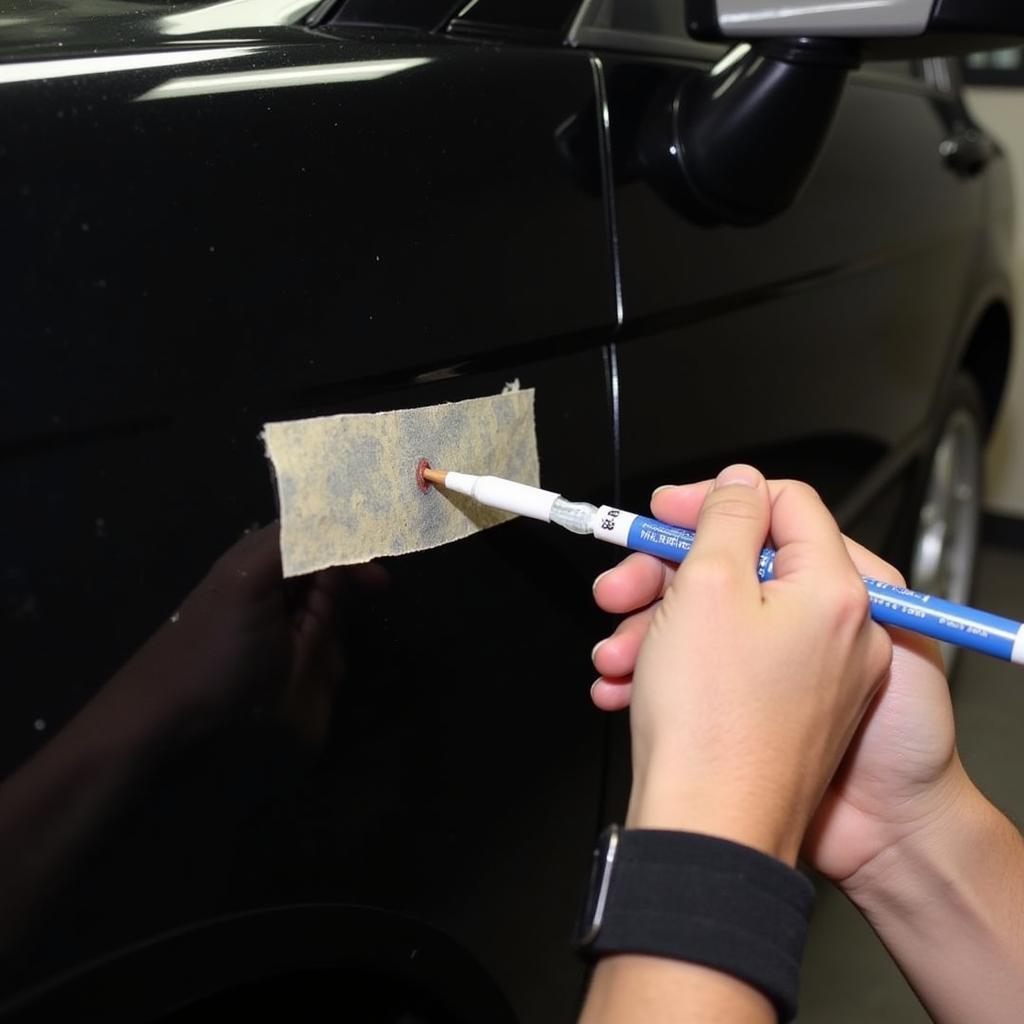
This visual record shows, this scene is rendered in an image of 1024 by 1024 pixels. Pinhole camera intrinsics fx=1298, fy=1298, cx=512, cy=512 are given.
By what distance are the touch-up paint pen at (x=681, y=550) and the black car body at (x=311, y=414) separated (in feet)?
0.20

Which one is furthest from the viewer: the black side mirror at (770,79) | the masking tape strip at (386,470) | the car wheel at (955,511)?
the car wheel at (955,511)

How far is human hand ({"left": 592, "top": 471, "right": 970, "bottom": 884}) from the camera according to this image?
82 cm

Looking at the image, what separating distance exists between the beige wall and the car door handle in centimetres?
125

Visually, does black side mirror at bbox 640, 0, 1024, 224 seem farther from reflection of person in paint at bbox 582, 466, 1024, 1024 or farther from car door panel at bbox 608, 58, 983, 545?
reflection of person in paint at bbox 582, 466, 1024, 1024

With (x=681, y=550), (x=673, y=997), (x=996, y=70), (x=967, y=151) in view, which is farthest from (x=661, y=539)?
(x=996, y=70)

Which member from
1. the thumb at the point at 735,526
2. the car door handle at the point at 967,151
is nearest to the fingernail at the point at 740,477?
the thumb at the point at 735,526

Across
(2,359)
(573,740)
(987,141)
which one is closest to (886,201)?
(987,141)

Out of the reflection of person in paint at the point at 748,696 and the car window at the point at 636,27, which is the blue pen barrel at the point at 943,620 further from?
the car window at the point at 636,27

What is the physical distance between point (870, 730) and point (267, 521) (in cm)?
45

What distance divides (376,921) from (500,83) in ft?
1.89

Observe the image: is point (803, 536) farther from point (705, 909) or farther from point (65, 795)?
point (65, 795)

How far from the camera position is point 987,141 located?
2.10m

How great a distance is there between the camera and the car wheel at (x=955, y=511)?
7.47 ft

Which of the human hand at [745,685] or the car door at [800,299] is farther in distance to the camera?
the car door at [800,299]
